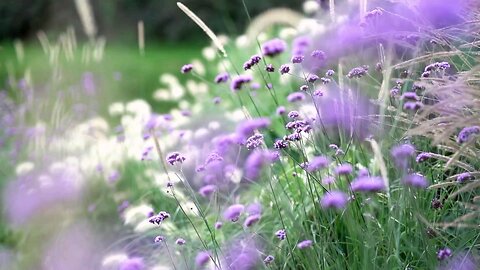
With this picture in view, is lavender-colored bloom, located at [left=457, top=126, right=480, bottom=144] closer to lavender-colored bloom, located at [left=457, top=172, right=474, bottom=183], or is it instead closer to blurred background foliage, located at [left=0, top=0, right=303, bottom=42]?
lavender-colored bloom, located at [left=457, top=172, right=474, bottom=183]

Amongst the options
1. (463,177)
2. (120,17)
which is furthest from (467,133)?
(120,17)

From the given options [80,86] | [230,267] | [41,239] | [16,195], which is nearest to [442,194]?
[230,267]

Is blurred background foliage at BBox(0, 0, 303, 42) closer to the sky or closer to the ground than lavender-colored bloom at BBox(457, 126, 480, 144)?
closer to the sky

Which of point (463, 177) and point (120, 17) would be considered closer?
point (463, 177)

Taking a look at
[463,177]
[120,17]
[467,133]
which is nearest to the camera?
[467,133]

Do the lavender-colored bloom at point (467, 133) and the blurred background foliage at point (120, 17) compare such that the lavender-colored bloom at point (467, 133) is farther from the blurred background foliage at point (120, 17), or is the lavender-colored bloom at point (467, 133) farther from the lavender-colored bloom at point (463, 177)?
the blurred background foliage at point (120, 17)

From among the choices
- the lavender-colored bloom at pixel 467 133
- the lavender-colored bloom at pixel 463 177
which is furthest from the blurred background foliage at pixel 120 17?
the lavender-colored bloom at pixel 467 133

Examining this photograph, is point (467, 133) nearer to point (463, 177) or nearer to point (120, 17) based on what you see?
point (463, 177)

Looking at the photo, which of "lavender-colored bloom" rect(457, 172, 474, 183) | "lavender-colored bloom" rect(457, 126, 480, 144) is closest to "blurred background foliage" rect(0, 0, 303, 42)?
"lavender-colored bloom" rect(457, 172, 474, 183)

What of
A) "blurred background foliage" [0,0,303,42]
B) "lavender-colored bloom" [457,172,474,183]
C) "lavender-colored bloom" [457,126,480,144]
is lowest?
"lavender-colored bloom" [457,172,474,183]
